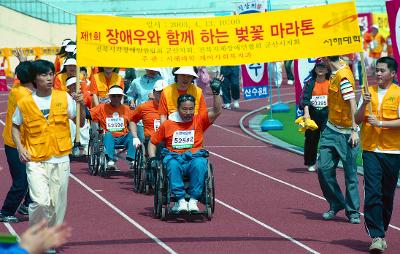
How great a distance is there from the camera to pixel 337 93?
11.8 m

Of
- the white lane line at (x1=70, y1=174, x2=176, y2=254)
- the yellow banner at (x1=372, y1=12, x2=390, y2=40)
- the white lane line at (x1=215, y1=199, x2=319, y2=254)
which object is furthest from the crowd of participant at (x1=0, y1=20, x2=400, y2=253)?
the yellow banner at (x1=372, y1=12, x2=390, y2=40)

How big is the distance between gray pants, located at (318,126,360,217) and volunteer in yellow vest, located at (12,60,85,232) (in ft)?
10.4

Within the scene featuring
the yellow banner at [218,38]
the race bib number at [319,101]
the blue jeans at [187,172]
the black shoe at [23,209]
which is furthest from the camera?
the race bib number at [319,101]

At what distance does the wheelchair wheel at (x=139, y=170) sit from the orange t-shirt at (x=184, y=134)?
2.10 metres

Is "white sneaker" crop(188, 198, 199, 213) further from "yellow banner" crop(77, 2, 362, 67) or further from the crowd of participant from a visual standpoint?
"yellow banner" crop(77, 2, 362, 67)

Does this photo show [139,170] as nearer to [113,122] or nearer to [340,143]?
[113,122]

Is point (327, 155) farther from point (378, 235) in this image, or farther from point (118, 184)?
point (118, 184)

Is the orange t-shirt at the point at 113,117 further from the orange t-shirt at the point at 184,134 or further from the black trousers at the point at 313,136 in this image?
the orange t-shirt at the point at 184,134

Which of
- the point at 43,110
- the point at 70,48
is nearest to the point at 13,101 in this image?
the point at 43,110

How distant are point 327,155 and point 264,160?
228 inches

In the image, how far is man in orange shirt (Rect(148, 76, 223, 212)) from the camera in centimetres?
1189

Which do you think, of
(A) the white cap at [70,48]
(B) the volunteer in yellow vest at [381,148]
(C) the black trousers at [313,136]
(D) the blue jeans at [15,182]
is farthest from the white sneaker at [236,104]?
(B) the volunteer in yellow vest at [381,148]

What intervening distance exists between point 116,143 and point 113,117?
0.37 m

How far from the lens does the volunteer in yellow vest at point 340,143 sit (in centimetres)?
1173
